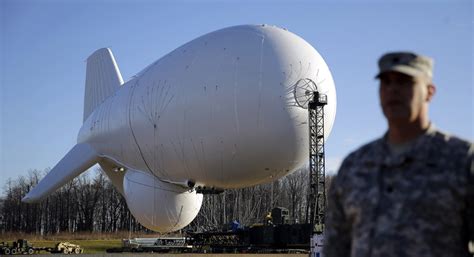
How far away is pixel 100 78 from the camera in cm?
3578

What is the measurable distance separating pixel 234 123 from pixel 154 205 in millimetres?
6111

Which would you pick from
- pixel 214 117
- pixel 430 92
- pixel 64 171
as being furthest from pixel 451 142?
pixel 64 171

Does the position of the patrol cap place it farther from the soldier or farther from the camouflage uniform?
the camouflage uniform

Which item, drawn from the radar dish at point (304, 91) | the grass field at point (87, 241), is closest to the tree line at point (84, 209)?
the grass field at point (87, 241)

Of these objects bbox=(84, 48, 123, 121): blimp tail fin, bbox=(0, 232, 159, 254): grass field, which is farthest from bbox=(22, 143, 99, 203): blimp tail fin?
bbox=(0, 232, 159, 254): grass field

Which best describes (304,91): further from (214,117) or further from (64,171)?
(64,171)

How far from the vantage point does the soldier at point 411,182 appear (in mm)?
2486

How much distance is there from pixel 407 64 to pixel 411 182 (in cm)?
47

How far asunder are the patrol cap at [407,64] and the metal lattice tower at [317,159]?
2137 cm

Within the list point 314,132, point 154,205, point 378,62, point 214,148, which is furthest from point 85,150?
point 378,62

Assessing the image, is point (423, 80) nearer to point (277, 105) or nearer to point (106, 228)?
point (277, 105)

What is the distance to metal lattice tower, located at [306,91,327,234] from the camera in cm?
2433

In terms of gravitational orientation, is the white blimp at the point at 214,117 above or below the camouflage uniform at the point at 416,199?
above

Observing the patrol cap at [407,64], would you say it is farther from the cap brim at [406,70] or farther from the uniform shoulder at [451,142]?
the uniform shoulder at [451,142]
